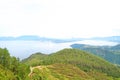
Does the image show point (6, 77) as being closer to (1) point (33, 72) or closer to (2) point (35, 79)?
(2) point (35, 79)

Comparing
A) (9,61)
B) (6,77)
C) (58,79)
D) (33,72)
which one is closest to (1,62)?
(9,61)

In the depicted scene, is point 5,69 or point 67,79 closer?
point 5,69

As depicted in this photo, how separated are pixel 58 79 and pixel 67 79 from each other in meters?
11.6

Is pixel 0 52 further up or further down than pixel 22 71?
further up

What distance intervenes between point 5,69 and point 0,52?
35.4 ft

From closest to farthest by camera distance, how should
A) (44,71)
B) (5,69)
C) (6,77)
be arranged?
(6,77), (5,69), (44,71)

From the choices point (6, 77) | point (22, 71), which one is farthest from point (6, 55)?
point (6, 77)

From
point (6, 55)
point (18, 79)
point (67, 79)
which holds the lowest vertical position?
point (67, 79)

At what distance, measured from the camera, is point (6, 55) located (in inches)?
5241

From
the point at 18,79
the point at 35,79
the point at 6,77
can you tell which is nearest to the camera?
the point at 6,77

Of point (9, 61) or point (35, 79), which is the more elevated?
point (9, 61)

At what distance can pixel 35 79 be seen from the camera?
139 metres

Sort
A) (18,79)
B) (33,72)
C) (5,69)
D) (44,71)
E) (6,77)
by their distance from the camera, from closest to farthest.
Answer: (6,77)
(18,79)
(5,69)
(33,72)
(44,71)

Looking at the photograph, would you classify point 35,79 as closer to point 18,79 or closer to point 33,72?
point 18,79
